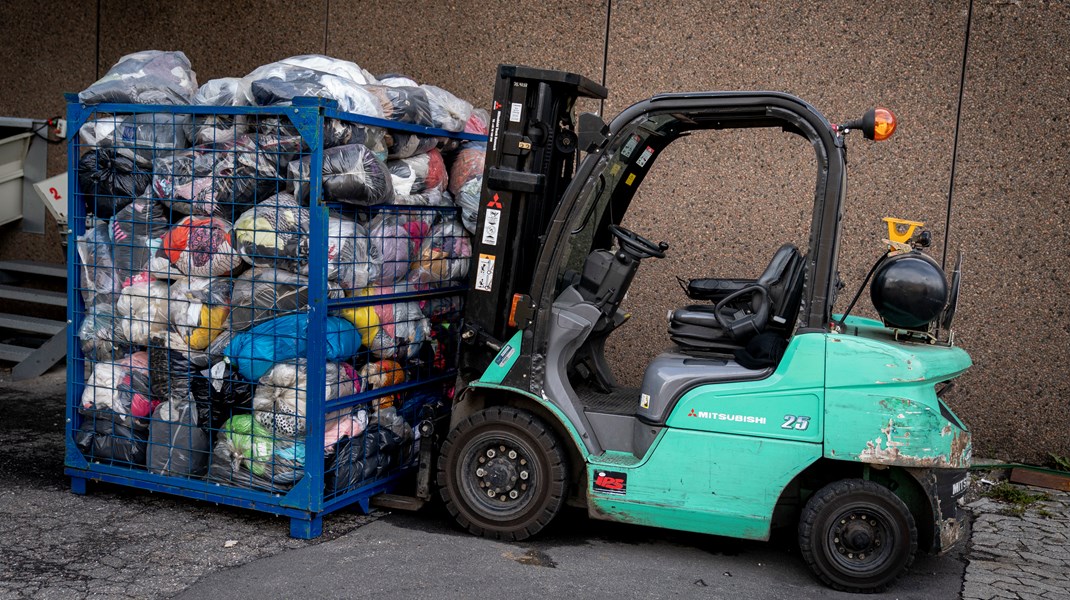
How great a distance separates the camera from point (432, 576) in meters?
4.35

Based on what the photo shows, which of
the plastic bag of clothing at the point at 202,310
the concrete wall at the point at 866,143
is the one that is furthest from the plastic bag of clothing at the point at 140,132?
the concrete wall at the point at 866,143

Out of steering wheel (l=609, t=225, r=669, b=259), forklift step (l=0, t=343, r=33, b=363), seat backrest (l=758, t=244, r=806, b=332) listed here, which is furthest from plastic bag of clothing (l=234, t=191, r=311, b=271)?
forklift step (l=0, t=343, r=33, b=363)

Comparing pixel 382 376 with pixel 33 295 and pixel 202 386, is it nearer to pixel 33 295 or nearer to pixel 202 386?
pixel 202 386

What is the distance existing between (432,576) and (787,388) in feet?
6.04

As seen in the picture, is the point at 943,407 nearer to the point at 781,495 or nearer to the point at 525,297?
the point at 781,495

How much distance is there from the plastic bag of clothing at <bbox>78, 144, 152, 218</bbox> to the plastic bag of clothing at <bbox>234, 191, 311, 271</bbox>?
74 centimetres

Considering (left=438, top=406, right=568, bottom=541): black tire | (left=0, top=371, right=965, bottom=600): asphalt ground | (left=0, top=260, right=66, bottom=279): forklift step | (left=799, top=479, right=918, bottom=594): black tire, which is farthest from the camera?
(left=0, top=260, right=66, bottom=279): forklift step

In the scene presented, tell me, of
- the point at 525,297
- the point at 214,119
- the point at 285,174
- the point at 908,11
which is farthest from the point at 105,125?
the point at 908,11

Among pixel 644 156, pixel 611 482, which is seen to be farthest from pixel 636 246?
pixel 611 482

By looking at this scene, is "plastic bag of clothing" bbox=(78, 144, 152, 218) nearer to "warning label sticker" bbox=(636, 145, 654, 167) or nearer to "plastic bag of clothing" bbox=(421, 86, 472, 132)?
"plastic bag of clothing" bbox=(421, 86, 472, 132)

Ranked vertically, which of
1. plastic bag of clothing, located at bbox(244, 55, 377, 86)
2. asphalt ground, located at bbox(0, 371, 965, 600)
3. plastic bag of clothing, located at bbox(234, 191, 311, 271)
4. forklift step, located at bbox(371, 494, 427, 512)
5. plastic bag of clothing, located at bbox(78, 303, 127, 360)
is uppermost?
plastic bag of clothing, located at bbox(244, 55, 377, 86)

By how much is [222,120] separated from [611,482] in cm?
272

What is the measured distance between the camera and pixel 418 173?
5262 mm

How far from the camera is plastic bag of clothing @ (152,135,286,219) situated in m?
4.81
